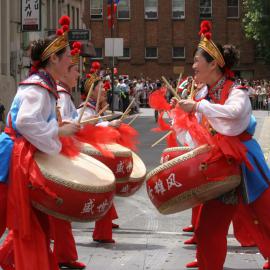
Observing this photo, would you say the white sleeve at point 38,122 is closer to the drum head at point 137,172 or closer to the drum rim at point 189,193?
the drum rim at point 189,193

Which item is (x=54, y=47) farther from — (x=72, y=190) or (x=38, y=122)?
(x=72, y=190)

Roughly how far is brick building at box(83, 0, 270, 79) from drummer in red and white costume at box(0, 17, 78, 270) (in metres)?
50.4

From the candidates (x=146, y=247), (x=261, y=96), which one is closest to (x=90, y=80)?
(x=146, y=247)

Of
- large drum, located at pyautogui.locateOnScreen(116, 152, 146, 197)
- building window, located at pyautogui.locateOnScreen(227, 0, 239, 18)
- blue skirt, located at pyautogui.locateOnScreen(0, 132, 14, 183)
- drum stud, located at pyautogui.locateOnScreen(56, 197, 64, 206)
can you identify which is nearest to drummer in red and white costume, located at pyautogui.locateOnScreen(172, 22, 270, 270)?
drum stud, located at pyautogui.locateOnScreen(56, 197, 64, 206)

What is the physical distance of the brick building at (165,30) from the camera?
55844mm

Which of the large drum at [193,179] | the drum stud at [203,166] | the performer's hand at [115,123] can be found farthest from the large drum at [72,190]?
the performer's hand at [115,123]

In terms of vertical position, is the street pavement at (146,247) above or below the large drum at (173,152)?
below

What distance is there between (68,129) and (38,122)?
0.30 metres

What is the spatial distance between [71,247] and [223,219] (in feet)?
4.86

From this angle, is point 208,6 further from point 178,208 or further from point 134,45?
point 178,208

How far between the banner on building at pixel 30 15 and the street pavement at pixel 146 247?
15661mm

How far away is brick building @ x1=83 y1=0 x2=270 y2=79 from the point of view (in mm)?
55844

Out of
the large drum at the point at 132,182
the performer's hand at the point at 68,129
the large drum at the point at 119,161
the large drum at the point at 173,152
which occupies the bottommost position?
the large drum at the point at 132,182

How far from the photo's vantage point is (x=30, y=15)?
25938 millimetres
